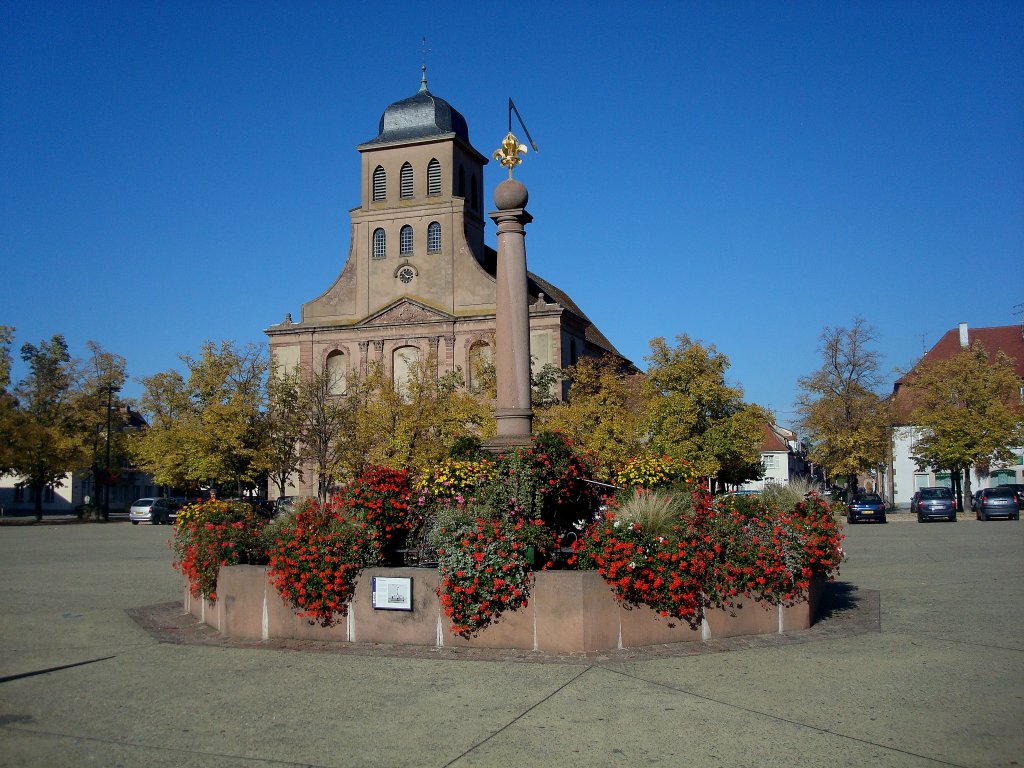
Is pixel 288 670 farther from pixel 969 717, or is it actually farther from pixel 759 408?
pixel 759 408

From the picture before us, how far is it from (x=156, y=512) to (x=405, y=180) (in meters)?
24.8

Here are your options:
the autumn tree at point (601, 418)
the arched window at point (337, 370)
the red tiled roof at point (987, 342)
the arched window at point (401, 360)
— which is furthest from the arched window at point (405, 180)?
the red tiled roof at point (987, 342)

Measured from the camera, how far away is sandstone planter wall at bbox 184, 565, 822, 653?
9.38 meters

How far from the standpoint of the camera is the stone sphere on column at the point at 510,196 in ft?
46.9

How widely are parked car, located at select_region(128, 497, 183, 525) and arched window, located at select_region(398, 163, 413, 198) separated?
23044mm

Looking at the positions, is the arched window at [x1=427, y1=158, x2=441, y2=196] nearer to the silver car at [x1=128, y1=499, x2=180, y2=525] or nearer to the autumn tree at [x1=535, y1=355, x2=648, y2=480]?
the autumn tree at [x1=535, y1=355, x2=648, y2=480]

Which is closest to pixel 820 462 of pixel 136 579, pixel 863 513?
pixel 863 513

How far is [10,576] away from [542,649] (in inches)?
511

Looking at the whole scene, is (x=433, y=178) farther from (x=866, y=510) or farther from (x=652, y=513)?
(x=652, y=513)

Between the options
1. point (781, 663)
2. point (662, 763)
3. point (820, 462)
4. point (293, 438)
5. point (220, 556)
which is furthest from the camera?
point (820, 462)

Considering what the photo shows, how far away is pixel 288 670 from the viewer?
8.80m

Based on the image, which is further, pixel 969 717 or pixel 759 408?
pixel 759 408

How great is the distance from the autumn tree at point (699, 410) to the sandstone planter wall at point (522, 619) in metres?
33.9

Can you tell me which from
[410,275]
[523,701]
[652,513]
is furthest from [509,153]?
[410,275]
